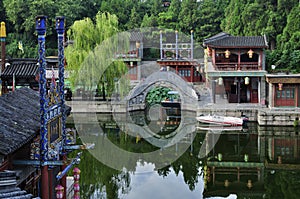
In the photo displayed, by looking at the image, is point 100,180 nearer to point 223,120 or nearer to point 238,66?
point 223,120

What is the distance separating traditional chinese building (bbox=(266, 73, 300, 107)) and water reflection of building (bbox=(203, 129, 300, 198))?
3105 mm

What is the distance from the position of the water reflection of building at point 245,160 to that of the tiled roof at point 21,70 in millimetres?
8141

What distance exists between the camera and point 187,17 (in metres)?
41.8

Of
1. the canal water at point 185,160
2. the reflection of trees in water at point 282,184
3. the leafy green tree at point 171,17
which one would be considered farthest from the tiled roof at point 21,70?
the leafy green tree at point 171,17

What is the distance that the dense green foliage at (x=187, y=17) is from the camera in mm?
34031

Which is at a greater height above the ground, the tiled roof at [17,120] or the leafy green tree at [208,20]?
the leafy green tree at [208,20]

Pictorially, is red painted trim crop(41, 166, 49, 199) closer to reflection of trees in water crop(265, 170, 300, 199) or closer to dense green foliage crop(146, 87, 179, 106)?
reflection of trees in water crop(265, 170, 300, 199)

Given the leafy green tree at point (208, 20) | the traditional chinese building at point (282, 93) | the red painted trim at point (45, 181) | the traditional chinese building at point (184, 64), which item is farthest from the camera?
the leafy green tree at point (208, 20)

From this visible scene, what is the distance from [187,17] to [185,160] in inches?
972

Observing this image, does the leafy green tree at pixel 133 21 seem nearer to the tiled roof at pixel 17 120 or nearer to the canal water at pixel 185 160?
the canal water at pixel 185 160

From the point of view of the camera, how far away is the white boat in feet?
80.9

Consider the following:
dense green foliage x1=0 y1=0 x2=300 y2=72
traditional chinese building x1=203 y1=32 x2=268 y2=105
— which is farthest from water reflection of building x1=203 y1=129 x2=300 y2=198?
dense green foliage x1=0 y1=0 x2=300 y2=72

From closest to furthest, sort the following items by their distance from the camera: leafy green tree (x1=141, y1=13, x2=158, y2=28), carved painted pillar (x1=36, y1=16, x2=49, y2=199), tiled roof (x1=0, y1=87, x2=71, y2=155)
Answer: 1. tiled roof (x1=0, y1=87, x2=71, y2=155)
2. carved painted pillar (x1=36, y1=16, x2=49, y2=199)
3. leafy green tree (x1=141, y1=13, x2=158, y2=28)

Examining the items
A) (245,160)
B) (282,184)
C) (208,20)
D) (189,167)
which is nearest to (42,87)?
(282,184)
